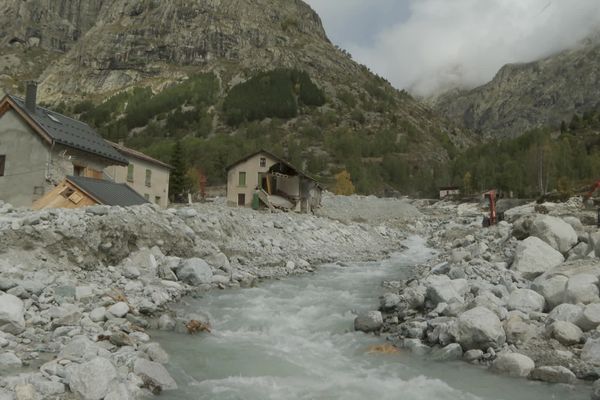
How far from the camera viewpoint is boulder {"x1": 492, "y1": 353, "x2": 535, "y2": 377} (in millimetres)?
10664

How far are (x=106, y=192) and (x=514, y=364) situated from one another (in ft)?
67.6

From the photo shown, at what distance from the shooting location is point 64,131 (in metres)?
29.4

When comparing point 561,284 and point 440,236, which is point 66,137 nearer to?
point 561,284

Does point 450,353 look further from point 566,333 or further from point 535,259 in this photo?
point 535,259

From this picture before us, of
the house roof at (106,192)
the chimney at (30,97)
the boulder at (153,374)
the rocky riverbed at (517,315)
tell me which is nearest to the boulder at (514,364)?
the rocky riverbed at (517,315)

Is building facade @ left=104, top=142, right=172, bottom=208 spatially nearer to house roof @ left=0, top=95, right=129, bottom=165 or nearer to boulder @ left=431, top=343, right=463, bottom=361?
house roof @ left=0, top=95, right=129, bottom=165

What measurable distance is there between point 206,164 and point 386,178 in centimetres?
5774

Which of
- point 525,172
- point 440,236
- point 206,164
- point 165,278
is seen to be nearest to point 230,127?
point 206,164

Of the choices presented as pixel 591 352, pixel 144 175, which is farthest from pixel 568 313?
pixel 144 175

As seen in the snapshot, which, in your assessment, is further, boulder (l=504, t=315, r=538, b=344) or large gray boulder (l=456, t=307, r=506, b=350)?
boulder (l=504, t=315, r=538, b=344)

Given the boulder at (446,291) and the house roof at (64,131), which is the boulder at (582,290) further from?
the house roof at (64,131)

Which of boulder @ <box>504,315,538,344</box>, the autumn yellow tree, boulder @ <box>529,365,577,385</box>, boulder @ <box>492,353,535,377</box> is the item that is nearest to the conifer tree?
the autumn yellow tree

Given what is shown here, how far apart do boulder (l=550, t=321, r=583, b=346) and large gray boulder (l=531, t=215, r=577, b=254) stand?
8752 millimetres

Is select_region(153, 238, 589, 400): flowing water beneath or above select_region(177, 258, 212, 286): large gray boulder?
beneath
